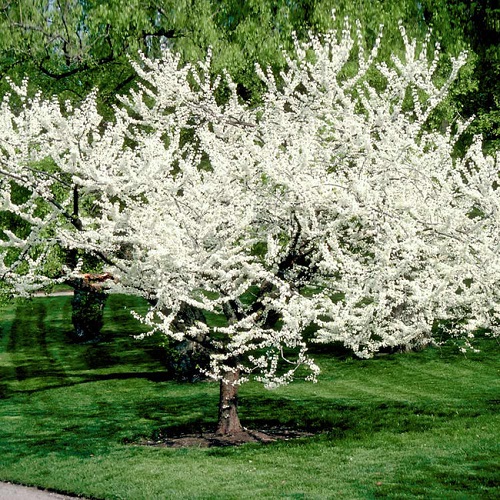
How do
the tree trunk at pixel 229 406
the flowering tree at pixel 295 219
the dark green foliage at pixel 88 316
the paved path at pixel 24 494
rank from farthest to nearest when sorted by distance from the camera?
the dark green foliage at pixel 88 316 < the tree trunk at pixel 229 406 < the paved path at pixel 24 494 < the flowering tree at pixel 295 219

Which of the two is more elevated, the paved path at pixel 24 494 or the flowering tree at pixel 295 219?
the flowering tree at pixel 295 219

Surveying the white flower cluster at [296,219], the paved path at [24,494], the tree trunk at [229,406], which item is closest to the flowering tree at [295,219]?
the white flower cluster at [296,219]

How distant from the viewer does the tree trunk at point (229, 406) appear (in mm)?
13211

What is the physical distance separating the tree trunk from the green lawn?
72 cm

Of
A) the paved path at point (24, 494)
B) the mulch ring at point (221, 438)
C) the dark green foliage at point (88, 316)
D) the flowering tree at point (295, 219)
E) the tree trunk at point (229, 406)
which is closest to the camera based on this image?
the flowering tree at point (295, 219)

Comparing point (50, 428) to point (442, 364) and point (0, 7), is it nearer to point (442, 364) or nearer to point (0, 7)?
point (0, 7)

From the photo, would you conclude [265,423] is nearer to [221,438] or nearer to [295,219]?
[221,438]

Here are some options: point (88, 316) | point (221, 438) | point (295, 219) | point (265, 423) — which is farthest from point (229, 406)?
point (88, 316)

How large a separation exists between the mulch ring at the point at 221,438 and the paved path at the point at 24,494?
110 inches

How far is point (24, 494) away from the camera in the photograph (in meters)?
11.0

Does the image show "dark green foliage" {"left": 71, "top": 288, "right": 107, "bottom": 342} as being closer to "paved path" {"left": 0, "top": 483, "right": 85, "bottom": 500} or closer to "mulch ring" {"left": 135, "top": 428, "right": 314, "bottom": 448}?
"mulch ring" {"left": 135, "top": 428, "right": 314, "bottom": 448}

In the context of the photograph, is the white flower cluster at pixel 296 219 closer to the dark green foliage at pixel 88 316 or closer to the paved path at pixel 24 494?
the paved path at pixel 24 494

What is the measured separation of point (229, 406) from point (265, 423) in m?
1.91

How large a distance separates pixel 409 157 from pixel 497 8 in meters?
10.7
